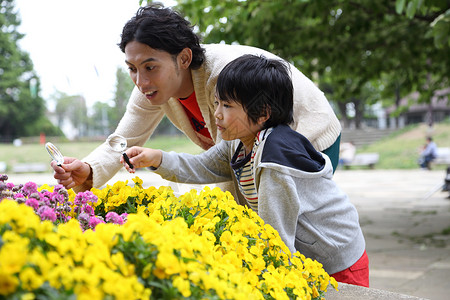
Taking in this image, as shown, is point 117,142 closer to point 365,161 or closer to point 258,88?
point 258,88

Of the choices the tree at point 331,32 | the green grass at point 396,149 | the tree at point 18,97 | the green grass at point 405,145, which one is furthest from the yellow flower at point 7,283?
the tree at point 18,97

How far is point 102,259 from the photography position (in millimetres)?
725

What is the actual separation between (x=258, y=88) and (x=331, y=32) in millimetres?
4307

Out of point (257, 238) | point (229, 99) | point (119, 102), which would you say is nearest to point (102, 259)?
point (257, 238)

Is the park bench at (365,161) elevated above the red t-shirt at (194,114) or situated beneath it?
situated beneath

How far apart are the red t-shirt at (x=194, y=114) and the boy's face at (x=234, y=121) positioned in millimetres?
472

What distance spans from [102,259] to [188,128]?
141 cm

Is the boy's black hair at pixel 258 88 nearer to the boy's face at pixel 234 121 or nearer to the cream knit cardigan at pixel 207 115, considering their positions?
the boy's face at pixel 234 121

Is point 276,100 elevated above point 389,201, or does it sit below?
above

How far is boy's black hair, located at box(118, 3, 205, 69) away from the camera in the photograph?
168cm

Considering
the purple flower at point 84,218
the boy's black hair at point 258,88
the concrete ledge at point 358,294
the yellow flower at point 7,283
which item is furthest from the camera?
the boy's black hair at point 258,88

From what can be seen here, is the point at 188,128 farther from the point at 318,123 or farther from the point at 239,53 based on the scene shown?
the point at 318,123

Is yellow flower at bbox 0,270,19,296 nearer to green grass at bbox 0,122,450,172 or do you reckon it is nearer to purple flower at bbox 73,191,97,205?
purple flower at bbox 73,191,97,205

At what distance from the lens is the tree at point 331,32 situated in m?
4.75
